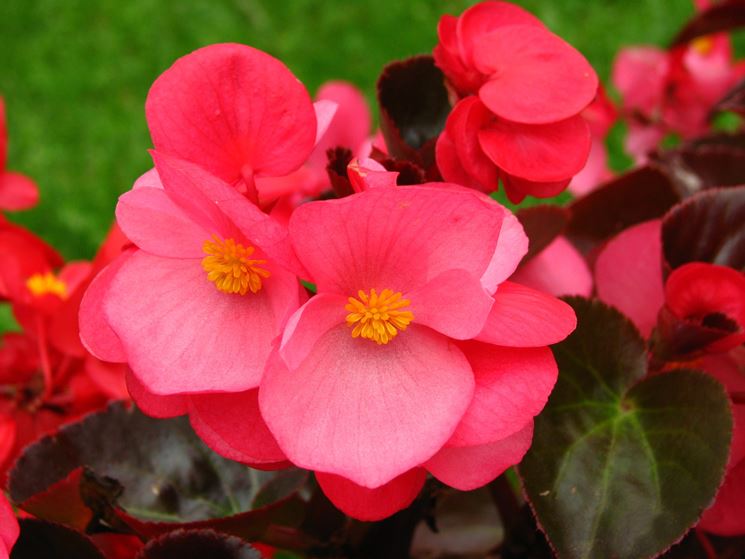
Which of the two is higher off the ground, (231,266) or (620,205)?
(231,266)

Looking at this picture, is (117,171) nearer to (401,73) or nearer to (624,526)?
(401,73)

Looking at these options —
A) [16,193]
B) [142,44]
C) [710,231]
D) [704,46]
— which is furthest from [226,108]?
[142,44]

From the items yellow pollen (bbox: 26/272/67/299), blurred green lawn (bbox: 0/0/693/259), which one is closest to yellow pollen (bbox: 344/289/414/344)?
yellow pollen (bbox: 26/272/67/299)

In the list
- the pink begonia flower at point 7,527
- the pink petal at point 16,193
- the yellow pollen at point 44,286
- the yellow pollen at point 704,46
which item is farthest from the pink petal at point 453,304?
the yellow pollen at point 704,46

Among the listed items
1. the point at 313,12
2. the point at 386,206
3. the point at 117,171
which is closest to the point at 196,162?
the point at 386,206

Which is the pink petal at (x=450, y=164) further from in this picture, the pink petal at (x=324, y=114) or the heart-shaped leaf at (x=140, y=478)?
the heart-shaped leaf at (x=140, y=478)

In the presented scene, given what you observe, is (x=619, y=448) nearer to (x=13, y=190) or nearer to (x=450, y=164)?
(x=450, y=164)
